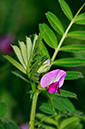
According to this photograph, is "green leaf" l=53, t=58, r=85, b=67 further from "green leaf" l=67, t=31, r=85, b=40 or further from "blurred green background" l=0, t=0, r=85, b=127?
"blurred green background" l=0, t=0, r=85, b=127

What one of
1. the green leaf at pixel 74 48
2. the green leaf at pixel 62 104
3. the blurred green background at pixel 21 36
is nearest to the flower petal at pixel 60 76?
the green leaf at pixel 74 48

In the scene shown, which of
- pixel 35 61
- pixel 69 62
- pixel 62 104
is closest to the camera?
pixel 35 61

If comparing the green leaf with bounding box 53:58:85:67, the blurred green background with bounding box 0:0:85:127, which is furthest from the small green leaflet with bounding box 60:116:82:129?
the blurred green background with bounding box 0:0:85:127

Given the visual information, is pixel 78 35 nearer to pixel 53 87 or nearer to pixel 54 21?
pixel 54 21

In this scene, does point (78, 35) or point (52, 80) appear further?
point (78, 35)

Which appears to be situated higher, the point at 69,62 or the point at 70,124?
the point at 69,62

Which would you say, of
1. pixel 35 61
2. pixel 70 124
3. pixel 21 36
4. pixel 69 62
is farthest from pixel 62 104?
pixel 21 36
